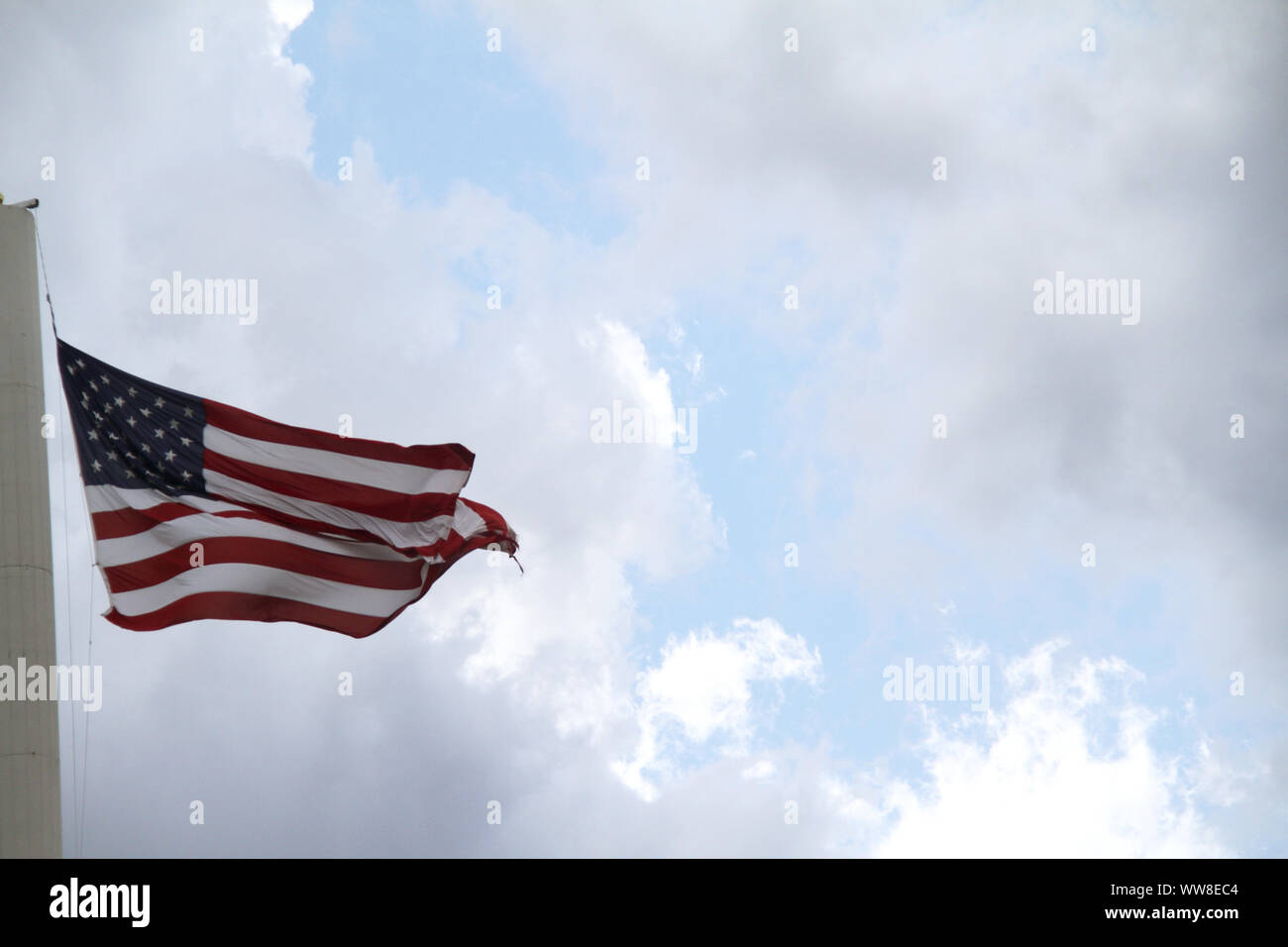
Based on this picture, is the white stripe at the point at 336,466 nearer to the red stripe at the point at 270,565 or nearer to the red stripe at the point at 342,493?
the red stripe at the point at 342,493

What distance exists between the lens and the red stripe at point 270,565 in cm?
2028

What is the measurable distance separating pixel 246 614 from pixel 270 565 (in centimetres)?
84

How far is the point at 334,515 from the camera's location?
22.4 m

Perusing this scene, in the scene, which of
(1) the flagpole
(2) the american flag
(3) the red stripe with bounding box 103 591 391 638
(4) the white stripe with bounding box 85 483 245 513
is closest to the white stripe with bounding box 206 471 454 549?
(2) the american flag

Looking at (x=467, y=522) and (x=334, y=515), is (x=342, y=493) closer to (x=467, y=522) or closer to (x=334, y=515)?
(x=334, y=515)

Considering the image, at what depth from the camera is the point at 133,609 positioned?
19.8m

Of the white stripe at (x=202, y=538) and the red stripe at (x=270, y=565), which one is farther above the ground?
the white stripe at (x=202, y=538)

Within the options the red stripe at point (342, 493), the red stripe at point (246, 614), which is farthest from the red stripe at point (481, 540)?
the red stripe at point (246, 614)

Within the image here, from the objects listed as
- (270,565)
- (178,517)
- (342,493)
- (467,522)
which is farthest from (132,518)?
(467,522)

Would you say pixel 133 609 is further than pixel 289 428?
No

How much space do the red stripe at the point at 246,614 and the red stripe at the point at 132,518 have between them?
1200 mm
